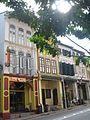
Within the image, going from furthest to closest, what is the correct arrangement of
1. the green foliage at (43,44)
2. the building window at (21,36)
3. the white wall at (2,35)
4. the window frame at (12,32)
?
the building window at (21,36) < the window frame at (12,32) < the white wall at (2,35) < the green foliage at (43,44)

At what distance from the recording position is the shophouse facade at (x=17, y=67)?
55.6ft

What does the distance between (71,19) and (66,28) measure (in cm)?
26

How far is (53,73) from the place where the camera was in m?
23.0

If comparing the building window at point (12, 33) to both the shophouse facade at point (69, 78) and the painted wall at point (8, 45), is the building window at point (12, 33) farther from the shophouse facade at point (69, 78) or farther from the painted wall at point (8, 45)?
the shophouse facade at point (69, 78)

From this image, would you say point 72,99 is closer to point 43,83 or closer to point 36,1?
point 43,83

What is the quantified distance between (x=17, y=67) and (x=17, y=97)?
371cm

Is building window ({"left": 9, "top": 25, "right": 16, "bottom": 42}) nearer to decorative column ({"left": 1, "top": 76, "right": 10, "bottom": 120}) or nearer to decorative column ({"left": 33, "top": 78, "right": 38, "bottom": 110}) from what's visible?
decorative column ({"left": 1, "top": 76, "right": 10, "bottom": 120})

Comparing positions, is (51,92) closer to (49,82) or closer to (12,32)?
(49,82)

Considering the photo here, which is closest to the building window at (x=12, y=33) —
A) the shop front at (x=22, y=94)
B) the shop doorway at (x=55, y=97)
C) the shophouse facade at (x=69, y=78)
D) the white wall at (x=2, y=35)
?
the white wall at (x=2, y=35)

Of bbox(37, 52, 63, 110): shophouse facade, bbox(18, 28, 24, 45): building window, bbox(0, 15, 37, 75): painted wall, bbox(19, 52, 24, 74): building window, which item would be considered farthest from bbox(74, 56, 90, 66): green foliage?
bbox(37, 52, 63, 110): shophouse facade

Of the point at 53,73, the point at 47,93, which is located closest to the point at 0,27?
the point at 53,73

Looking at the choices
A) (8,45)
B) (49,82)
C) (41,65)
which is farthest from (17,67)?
(49,82)

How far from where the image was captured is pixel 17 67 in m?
18.2

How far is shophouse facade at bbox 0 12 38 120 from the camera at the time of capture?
55.6 ft
